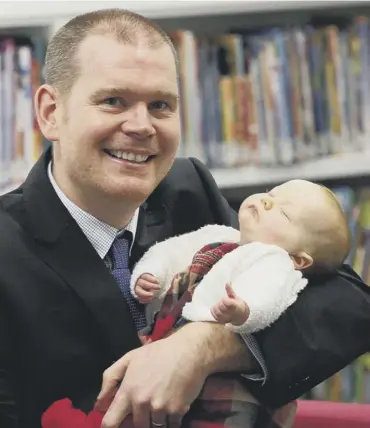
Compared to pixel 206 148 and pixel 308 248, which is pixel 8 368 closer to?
pixel 308 248

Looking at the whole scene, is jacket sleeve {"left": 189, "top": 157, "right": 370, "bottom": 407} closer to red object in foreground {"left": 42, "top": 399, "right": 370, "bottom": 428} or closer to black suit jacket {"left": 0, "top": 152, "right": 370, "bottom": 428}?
black suit jacket {"left": 0, "top": 152, "right": 370, "bottom": 428}

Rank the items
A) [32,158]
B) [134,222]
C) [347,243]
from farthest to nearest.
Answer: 1. [32,158]
2. [134,222]
3. [347,243]

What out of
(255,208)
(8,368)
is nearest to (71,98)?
(255,208)

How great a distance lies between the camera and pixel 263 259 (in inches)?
50.4

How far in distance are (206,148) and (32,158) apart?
0.51 m

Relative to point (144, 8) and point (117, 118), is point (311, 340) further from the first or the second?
point (144, 8)

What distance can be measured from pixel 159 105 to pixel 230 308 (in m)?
0.48

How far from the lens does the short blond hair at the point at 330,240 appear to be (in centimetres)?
134

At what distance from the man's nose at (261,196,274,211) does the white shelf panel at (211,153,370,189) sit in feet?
2.36

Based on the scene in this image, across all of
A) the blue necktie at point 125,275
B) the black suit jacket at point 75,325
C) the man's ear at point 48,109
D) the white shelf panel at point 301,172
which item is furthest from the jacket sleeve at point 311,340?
the white shelf panel at point 301,172

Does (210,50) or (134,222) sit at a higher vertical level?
(210,50)

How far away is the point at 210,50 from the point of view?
2.16m

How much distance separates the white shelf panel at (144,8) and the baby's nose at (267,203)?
92cm

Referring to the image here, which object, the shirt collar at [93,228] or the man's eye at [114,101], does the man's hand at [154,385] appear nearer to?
the shirt collar at [93,228]
